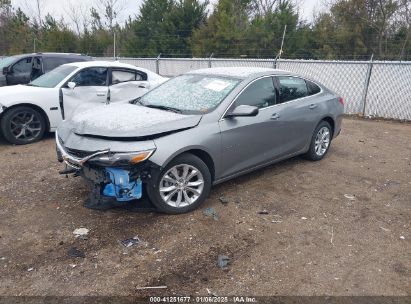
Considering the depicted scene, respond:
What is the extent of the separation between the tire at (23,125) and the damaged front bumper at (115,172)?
3.49 metres

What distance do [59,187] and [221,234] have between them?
2.42m

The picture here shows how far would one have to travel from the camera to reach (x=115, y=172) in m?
3.66

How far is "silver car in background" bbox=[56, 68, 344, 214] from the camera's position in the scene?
3.73 meters

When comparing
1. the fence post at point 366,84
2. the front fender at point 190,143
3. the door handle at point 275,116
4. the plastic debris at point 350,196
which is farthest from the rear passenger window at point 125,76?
the fence post at point 366,84

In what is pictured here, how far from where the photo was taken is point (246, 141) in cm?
459

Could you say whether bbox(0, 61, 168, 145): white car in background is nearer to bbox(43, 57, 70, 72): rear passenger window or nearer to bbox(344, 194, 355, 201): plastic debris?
bbox(43, 57, 70, 72): rear passenger window

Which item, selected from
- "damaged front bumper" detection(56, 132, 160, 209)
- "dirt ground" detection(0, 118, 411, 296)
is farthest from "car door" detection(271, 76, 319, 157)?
"damaged front bumper" detection(56, 132, 160, 209)

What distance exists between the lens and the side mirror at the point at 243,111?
4297 mm

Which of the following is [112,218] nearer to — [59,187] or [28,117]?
[59,187]

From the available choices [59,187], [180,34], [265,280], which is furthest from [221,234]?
[180,34]

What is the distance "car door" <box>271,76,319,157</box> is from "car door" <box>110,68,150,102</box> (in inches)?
125

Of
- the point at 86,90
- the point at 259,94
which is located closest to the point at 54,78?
the point at 86,90

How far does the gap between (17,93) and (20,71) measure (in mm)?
3339

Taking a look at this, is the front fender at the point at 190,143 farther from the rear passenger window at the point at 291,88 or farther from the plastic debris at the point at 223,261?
the rear passenger window at the point at 291,88
